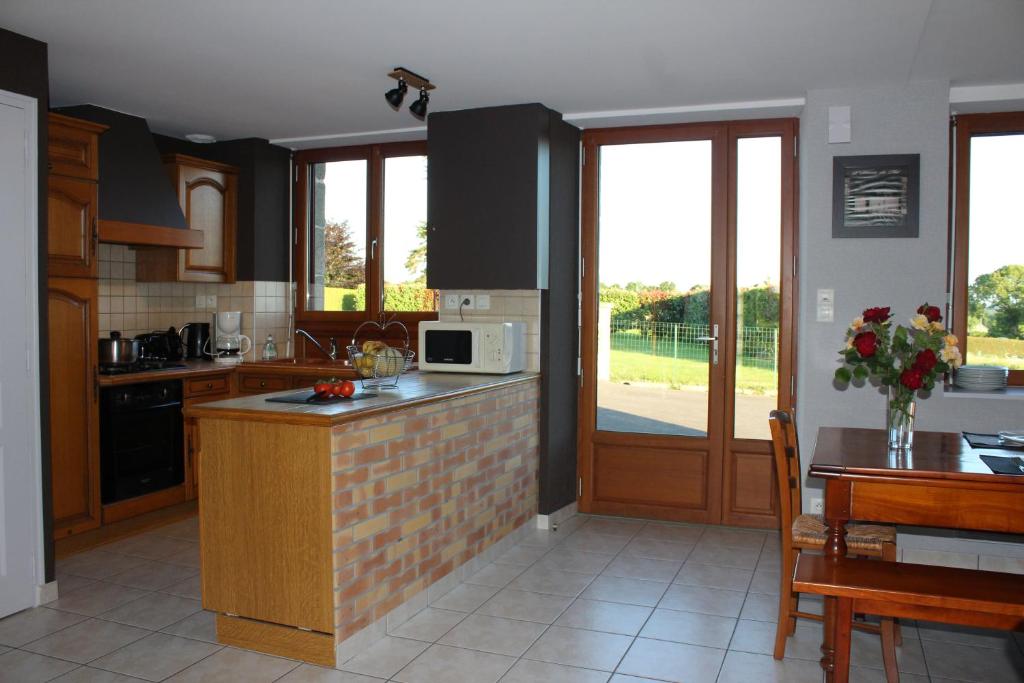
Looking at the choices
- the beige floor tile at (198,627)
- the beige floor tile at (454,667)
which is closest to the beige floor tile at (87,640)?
the beige floor tile at (198,627)

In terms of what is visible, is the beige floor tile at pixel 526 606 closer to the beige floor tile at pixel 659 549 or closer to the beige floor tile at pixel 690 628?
the beige floor tile at pixel 690 628

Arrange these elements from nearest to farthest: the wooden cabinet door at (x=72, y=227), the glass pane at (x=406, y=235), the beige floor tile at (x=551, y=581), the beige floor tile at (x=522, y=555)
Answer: the beige floor tile at (x=551, y=581) < the wooden cabinet door at (x=72, y=227) < the beige floor tile at (x=522, y=555) < the glass pane at (x=406, y=235)

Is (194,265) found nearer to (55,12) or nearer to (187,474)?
(187,474)

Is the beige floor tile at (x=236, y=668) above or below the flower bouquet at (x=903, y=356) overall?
below

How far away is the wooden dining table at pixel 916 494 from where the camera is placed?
8.48ft

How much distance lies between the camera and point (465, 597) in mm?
3729

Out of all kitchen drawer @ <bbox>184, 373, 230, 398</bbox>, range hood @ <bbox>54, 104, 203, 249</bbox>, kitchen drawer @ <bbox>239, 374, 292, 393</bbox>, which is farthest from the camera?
kitchen drawer @ <bbox>239, 374, 292, 393</bbox>

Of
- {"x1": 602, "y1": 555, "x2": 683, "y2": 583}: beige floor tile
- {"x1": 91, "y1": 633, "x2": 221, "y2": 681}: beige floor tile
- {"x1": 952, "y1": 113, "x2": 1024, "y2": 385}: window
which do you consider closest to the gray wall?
{"x1": 952, "y1": 113, "x2": 1024, "y2": 385}: window

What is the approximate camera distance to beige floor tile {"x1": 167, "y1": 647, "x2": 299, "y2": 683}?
2895 mm

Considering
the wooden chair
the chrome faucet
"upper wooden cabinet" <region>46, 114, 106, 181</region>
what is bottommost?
the wooden chair

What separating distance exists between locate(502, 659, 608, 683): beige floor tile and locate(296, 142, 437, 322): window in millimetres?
2958

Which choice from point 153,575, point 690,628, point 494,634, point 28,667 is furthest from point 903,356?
point 153,575

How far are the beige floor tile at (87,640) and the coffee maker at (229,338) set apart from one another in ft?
8.58

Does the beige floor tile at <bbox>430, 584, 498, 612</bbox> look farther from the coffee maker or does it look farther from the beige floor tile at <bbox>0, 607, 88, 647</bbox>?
the coffee maker
